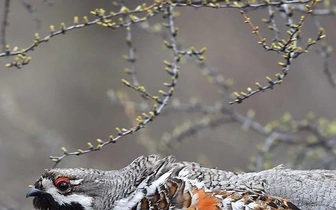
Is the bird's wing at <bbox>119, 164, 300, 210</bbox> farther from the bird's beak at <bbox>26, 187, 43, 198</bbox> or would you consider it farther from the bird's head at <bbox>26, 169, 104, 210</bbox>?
the bird's beak at <bbox>26, 187, 43, 198</bbox>

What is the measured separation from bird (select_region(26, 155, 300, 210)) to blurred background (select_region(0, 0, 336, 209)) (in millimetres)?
7305

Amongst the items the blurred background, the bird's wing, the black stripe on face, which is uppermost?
the blurred background

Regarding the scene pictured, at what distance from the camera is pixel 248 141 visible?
11.2m

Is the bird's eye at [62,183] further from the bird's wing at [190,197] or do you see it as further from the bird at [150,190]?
the bird's wing at [190,197]

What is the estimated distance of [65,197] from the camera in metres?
5.89

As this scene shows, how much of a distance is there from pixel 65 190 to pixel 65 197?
0.05 meters

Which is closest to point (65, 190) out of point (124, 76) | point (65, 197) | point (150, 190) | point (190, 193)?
point (65, 197)

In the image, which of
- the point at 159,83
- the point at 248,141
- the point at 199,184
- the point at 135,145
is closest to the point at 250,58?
the point at 159,83

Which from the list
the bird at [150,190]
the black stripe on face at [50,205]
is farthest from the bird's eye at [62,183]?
the black stripe on face at [50,205]

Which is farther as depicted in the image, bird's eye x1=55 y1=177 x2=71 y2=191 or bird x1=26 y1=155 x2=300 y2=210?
bird's eye x1=55 y1=177 x2=71 y2=191

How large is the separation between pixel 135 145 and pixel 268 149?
7.07m

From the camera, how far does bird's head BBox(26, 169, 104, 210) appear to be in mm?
5863

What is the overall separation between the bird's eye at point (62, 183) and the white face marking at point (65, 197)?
0.03 metres

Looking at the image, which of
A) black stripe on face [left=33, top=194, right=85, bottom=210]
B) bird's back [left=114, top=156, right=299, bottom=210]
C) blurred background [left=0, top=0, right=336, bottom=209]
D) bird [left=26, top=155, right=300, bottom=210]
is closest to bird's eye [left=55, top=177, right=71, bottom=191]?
bird [left=26, top=155, right=300, bottom=210]
